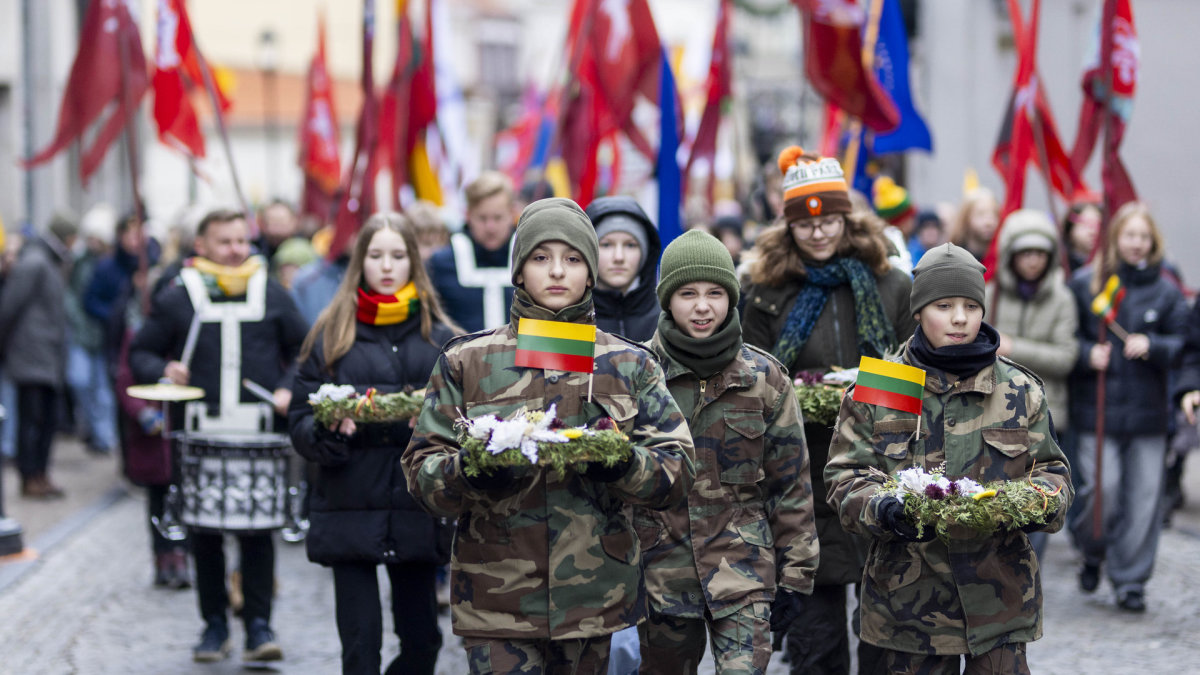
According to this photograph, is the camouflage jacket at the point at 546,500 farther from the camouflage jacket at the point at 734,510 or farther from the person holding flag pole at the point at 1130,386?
the person holding flag pole at the point at 1130,386

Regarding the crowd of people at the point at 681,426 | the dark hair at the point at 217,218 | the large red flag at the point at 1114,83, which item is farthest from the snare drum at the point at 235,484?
the large red flag at the point at 1114,83

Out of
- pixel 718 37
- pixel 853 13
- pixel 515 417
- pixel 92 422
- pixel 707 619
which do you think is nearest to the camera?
pixel 515 417

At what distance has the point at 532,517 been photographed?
13.4 ft

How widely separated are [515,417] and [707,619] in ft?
3.89

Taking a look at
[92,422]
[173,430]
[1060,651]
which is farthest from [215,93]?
[1060,651]

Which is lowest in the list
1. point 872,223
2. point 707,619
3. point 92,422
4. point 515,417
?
point 92,422

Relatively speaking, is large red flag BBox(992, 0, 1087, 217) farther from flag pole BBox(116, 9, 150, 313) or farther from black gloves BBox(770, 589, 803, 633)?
flag pole BBox(116, 9, 150, 313)

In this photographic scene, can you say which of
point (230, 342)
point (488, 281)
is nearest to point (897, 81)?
point (488, 281)

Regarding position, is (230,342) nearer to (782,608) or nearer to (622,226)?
(622,226)

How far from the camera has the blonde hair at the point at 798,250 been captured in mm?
5734

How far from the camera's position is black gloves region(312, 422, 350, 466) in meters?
5.38

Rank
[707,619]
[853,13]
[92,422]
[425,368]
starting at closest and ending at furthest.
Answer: [707,619], [425,368], [853,13], [92,422]

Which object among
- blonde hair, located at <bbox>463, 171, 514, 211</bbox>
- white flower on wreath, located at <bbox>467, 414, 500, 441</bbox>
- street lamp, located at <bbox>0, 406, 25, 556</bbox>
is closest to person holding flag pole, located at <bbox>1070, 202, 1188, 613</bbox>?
blonde hair, located at <bbox>463, 171, 514, 211</bbox>

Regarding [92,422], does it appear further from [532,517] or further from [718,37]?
[532,517]
